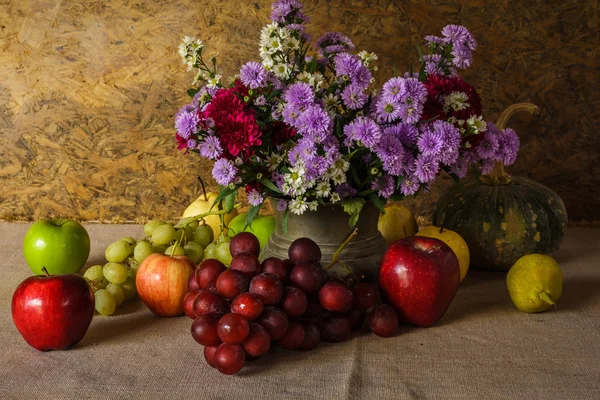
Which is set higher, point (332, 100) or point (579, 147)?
point (332, 100)

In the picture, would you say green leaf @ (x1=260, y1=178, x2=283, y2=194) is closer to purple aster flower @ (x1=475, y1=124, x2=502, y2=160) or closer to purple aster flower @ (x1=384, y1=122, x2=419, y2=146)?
purple aster flower @ (x1=384, y1=122, x2=419, y2=146)

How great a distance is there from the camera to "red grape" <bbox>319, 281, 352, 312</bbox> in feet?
4.53

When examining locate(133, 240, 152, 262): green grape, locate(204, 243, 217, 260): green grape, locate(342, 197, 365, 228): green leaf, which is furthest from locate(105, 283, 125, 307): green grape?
locate(342, 197, 365, 228): green leaf

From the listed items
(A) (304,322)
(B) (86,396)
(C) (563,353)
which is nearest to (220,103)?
(A) (304,322)

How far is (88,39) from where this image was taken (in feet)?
7.47

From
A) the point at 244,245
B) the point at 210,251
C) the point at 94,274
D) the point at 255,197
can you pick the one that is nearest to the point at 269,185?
the point at 255,197

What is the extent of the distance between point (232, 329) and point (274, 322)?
0.28 ft

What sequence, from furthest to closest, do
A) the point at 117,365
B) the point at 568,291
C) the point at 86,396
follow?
the point at 568,291 → the point at 117,365 → the point at 86,396

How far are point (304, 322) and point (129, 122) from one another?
118 centimetres

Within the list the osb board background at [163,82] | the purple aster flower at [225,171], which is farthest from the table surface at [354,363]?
the osb board background at [163,82]

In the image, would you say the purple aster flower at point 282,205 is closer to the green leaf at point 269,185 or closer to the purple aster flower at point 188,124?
the green leaf at point 269,185

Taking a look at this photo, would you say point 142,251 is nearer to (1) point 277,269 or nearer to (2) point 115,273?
(2) point 115,273

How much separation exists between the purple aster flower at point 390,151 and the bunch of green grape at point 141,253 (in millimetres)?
468

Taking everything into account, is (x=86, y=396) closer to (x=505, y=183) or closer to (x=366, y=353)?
(x=366, y=353)
